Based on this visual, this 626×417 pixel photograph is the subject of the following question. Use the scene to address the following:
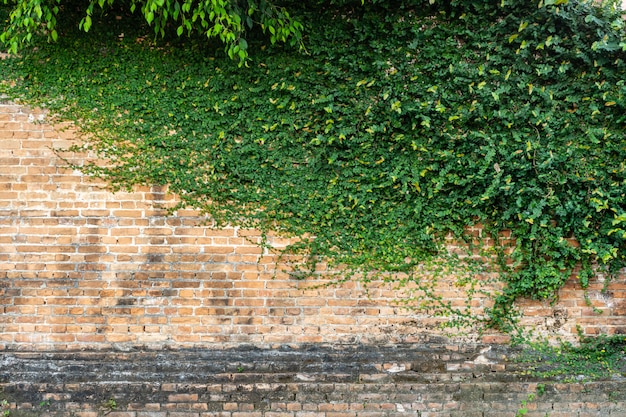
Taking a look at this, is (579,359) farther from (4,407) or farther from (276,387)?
(4,407)

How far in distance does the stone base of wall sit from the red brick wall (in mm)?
168

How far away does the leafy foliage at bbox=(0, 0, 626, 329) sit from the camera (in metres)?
4.34

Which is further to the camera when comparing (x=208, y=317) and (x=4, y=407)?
(x=208, y=317)

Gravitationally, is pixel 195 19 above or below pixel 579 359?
above

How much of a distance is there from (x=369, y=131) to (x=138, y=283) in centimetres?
256

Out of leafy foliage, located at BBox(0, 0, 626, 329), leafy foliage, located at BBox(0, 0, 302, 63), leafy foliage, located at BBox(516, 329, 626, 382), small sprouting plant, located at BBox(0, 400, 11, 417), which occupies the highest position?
leafy foliage, located at BBox(0, 0, 302, 63)

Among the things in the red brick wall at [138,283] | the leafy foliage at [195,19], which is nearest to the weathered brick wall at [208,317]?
the red brick wall at [138,283]

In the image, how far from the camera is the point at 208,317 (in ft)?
14.4

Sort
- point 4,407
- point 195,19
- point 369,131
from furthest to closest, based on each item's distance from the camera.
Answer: point 369,131 → point 4,407 → point 195,19

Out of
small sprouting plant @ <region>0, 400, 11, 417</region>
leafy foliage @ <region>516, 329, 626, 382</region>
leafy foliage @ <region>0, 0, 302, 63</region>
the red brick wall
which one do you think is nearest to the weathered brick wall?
the red brick wall

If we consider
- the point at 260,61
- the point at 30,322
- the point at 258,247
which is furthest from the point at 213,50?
the point at 30,322

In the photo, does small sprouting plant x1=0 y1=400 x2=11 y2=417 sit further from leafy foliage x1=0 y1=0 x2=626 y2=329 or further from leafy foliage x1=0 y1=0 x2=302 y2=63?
leafy foliage x1=0 y1=0 x2=302 y2=63

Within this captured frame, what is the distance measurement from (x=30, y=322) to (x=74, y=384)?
72 centimetres

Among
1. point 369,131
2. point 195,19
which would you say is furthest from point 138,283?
point 369,131
